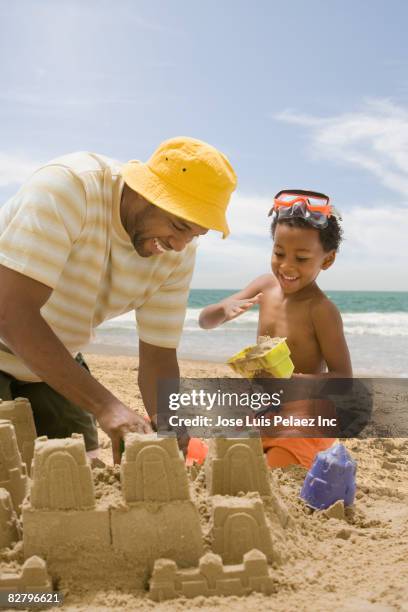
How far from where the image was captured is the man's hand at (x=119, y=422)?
7.21 ft

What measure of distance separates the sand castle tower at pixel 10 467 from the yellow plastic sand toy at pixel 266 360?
1303 mm

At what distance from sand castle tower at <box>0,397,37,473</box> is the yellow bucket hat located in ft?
3.36

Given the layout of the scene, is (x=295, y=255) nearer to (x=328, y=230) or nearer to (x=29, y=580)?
(x=328, y=230)

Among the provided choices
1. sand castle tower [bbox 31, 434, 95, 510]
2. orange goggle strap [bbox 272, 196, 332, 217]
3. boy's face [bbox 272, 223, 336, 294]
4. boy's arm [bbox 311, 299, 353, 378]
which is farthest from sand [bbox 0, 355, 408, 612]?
orange goggle strap [bbox 272, 196, 332, 217]

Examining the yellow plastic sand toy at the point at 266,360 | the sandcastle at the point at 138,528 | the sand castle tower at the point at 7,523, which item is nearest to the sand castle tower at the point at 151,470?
the sandcastle at the point at 138,528

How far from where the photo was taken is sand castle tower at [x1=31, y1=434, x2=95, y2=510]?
1923 millimetres

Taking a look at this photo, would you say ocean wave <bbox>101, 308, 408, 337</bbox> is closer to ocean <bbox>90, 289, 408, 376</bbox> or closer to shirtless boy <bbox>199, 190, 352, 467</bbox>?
ocean <bbox>90, 289, 408, 376</bbox>

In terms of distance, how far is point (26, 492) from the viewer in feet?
7.41

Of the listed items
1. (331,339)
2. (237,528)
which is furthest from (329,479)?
(331,339)

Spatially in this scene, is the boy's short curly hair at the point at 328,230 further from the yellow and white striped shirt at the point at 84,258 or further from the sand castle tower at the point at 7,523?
the sand castle tower at the point at 7,523

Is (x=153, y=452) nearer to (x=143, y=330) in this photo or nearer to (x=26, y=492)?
(x=26, y=492)

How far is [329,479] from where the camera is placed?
268 centimetres

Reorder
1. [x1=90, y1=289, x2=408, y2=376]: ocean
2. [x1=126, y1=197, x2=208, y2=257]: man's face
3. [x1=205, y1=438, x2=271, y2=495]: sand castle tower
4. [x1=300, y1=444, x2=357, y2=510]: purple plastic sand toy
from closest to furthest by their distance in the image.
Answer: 1. [x1=205, y1=438, x2=271, y2=495]: sand castle tower
2. [x1=126, y1=197, x2=208, y2=257]: man's face
3. [x1=300, y1=444, x2=357, y2=510]: purple plastic sand toy
4. [x1=90, y1=289, x2=408, y2=376]: ocean

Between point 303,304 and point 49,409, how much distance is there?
62.8 inches
